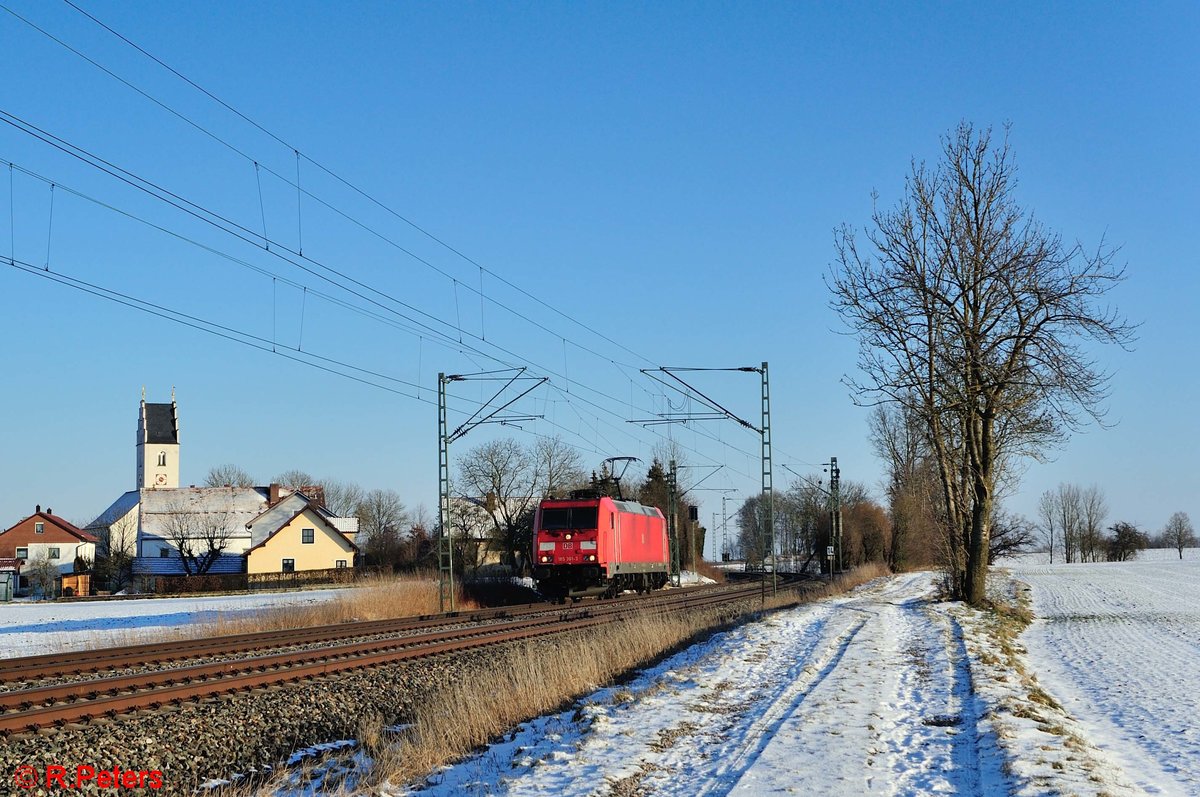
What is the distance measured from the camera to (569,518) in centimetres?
3362

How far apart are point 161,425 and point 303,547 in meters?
46.6

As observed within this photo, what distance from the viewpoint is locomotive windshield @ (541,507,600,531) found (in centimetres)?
3334

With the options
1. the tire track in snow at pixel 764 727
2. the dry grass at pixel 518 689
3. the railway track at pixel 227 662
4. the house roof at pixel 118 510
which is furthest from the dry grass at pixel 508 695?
the house roof at pixel 118 510

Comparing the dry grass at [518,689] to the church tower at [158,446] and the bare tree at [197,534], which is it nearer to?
the bare tree at [197,534]

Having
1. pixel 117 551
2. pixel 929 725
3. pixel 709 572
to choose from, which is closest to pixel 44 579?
pixel 117 551

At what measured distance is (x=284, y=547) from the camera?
72.3 meters

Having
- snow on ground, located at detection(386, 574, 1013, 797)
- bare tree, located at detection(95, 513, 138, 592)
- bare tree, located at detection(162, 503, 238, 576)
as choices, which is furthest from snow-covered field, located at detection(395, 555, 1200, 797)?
bare tree, located at detection(162, 503, 238, 576)

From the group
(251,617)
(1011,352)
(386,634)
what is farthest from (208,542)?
(1011,352)

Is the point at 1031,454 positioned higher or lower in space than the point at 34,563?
higher

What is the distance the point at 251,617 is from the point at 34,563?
5823 centimetres

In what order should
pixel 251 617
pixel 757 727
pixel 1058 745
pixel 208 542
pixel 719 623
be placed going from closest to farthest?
pixel 1058 745, pixel 757 727, pixel 719 623, pixel 251 617, pixel 208 542

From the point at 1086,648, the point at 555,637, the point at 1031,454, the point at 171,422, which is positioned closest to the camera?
the point at 1086,648

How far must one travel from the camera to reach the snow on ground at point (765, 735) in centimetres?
789

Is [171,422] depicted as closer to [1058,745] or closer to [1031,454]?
[1031,454]
